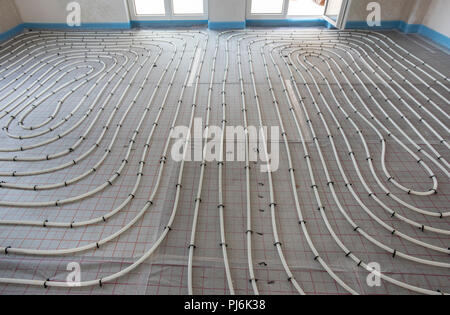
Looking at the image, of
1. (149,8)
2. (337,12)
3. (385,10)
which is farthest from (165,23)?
(385,10)

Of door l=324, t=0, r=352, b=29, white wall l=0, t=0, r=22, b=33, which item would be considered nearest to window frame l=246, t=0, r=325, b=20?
door l=324, t=0, r=352, b=29

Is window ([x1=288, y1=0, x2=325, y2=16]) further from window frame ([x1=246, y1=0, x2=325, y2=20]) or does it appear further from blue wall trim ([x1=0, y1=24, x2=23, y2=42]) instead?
blue wall trim ([x1=0, y1=24, x2=23, y2=42])

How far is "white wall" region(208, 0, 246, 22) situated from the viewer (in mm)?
7641

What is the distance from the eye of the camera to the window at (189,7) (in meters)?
8.14

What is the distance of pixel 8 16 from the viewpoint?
7.19 metres

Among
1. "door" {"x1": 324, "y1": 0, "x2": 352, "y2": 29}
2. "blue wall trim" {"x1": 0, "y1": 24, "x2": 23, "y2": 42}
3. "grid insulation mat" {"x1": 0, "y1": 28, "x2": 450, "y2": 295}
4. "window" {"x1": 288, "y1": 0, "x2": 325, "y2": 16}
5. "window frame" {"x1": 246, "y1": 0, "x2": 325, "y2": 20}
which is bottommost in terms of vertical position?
"grid insulation mat" {"x1": 0, "y1": 28, "x2": 450, "y2": 295}

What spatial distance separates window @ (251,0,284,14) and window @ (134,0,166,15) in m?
2.67

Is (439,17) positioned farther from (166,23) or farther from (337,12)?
(166,23)

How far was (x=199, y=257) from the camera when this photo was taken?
2.56 m

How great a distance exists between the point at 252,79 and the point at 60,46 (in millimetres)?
4929

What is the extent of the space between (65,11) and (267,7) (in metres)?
5.75
